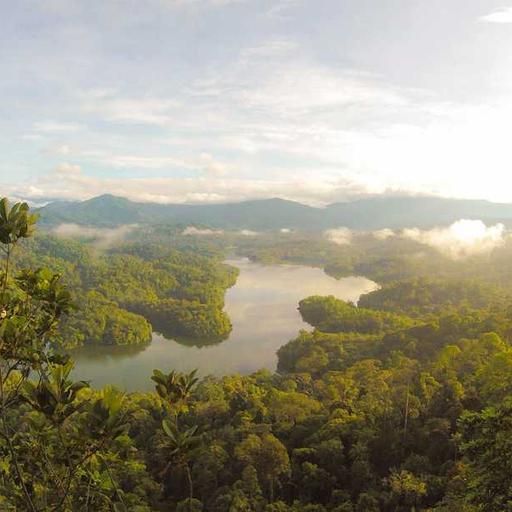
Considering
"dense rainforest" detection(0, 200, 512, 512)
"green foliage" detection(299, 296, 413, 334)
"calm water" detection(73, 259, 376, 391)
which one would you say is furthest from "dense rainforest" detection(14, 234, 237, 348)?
"green foliage" detection(299, 296, 413, 334)

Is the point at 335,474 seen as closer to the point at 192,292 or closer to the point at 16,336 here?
the point at 16,336

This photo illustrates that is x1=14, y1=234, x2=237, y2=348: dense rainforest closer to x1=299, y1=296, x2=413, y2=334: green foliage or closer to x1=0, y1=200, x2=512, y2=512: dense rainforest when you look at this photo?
x1=0, y1=200, x2=512, y2=512: dense rainforest

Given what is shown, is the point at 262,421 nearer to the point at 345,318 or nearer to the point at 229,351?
the point at 229,351

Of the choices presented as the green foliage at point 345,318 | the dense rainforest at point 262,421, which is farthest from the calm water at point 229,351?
the dense rainforest at point 262,421

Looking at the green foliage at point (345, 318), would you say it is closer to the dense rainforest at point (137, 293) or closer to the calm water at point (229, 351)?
the calm water at point (229, 351)

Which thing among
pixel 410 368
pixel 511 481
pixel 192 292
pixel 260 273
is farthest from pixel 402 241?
pixel 511 481
